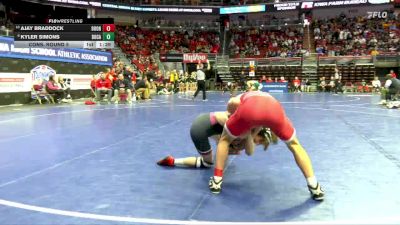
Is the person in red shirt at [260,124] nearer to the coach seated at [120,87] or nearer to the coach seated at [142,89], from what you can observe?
the coach seated at [120,87]

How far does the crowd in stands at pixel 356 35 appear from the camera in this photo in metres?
32.2

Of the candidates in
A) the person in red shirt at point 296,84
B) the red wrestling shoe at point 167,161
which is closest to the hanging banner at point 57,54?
the red wrestling shoe at point 167,161

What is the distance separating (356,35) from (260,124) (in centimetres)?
3423

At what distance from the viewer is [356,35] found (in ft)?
113

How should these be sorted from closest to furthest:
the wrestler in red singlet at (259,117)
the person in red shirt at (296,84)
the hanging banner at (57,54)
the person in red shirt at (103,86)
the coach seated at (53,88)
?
the wrestler in red singlet at (259,117) → the hanging banner at (57,54) → the coach seated at (53,88) → the person in red shirt at (103,86) → the person in red shirt at (296,84)

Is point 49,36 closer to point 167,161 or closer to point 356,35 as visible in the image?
point 167,161

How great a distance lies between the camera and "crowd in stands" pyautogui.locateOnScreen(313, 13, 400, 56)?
106ft

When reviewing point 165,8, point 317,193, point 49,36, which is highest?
point 165,8

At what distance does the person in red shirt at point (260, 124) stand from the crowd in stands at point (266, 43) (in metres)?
31.9

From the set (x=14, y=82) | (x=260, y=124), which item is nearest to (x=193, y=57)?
(x=14, y=82)

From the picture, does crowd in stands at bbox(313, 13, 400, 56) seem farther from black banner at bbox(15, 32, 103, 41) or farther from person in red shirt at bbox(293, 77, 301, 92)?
black banner at bbox(15, 32, 103, 41)

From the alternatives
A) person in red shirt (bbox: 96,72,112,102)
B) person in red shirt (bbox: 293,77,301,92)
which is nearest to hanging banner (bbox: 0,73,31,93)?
person in red shirt (bbox: 96,72,112,102)

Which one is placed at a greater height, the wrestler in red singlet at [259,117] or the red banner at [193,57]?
the red banner at [193,57]

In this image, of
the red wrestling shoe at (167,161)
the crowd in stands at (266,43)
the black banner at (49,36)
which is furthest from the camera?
the crowd in stands at (266,43)
